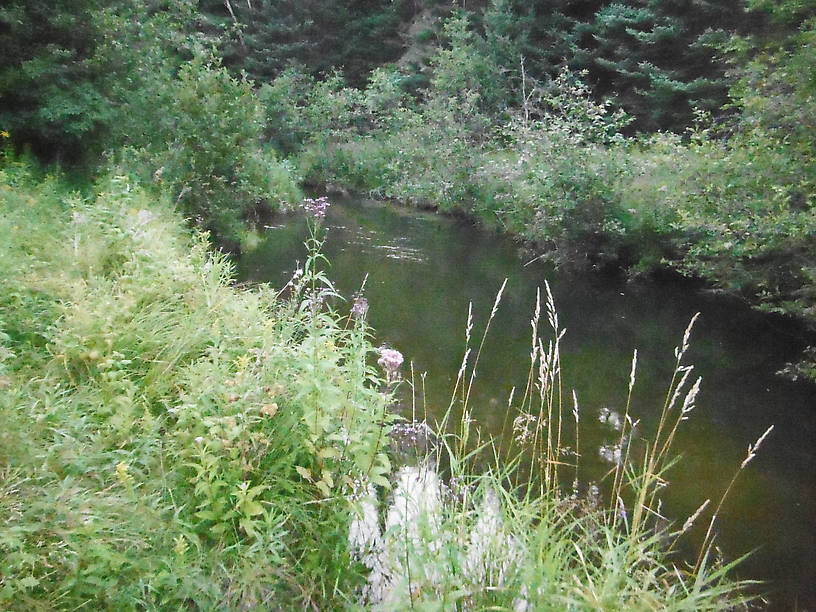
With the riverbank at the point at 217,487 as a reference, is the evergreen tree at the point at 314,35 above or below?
above

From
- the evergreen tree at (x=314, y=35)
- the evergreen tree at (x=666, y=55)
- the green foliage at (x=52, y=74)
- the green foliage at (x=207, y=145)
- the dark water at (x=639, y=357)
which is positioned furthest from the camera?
the evergreen tree at (x=314, y=35)

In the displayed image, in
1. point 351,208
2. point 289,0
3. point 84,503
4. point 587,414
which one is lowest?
point 351,208

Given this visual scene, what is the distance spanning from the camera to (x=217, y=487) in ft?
9.41

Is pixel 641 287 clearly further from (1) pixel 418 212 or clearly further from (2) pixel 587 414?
(1) pixel 418 212

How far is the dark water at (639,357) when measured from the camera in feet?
14.5

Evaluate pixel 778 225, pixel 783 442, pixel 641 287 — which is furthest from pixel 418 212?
pixel 783 442

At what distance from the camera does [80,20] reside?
8555mm

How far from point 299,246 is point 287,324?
8362 millimetres

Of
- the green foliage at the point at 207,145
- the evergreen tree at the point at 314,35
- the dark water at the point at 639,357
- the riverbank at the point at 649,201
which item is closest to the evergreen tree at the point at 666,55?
the riverbank at the point at 649,201

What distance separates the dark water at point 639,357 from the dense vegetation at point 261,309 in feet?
1.30

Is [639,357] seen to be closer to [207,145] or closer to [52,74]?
[207,145]

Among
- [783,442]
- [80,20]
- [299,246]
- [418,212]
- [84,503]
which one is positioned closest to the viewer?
[84,503]

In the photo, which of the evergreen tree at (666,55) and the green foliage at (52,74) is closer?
the green foliage at (52,74)

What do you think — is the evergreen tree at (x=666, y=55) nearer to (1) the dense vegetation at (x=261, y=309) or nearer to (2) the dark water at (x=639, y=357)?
(1) the dense vegetation at (x=261, y=309)
